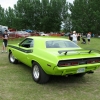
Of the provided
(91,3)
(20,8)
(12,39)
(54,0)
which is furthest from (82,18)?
(12,39)

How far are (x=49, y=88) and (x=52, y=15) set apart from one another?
52.0 metres

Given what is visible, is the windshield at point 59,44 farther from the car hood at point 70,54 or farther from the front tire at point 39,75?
the front tire at point 39,75

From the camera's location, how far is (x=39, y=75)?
19.0ft

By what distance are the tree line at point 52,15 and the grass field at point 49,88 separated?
159 feet

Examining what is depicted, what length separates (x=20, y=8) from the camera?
188ft

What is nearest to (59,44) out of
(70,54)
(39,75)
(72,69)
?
(70,54)

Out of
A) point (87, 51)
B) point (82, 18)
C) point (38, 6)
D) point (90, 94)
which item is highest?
point (38, 6)

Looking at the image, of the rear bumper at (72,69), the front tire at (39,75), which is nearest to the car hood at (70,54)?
the rear bumper at (72,69)

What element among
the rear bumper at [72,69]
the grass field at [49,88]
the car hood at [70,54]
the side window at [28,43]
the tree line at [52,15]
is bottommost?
the grass field at [49,88]

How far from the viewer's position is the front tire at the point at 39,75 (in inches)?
225

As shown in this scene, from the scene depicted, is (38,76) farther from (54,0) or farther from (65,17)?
(65,17)

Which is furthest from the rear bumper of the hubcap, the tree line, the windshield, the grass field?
the tree line

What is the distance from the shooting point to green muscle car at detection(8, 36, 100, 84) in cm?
524

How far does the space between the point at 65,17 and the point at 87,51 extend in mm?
56115
